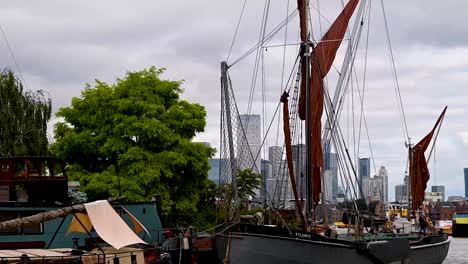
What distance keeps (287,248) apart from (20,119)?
25.6 metres

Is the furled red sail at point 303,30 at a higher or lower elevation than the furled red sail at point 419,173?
higher

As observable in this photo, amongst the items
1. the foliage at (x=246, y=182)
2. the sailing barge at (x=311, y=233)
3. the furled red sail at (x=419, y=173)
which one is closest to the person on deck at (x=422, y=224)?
the furled red sail at (x=419, y=173)

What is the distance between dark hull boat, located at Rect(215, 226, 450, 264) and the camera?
34844 millimetres

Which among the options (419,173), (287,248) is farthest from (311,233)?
(419,173)

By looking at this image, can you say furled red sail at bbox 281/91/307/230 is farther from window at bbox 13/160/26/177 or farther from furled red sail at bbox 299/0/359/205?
window at bbox 13/160/26/177

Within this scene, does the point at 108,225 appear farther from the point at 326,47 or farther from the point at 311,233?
the point at 326,47

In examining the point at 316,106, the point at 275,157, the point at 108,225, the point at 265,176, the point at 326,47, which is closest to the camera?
the point at 108,225

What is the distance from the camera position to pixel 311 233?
1393 inches

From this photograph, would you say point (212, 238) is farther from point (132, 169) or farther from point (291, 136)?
point (132, 169)

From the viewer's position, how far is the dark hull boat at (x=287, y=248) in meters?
34.8

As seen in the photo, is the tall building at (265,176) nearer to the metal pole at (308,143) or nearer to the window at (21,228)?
the metal pole at (308,143)

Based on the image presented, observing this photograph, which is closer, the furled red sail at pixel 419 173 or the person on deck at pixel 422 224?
the person on deck at pixel 422 224

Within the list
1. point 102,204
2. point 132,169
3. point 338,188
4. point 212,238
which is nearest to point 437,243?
point 338,188

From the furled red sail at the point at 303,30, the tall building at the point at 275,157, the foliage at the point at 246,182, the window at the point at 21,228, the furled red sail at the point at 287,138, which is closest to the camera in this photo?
the window at the point at 21,228
